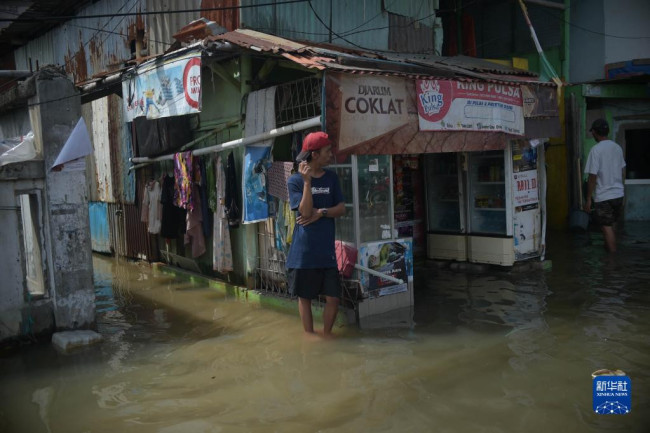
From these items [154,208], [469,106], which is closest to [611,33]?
[469,106]

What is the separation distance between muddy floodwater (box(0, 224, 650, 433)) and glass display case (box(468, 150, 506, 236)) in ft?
4.50

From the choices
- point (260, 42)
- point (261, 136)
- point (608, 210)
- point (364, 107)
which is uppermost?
point (260, 42)

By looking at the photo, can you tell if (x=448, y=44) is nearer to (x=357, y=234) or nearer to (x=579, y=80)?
(x=579, y=80)

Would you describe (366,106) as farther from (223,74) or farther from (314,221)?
(223,74)

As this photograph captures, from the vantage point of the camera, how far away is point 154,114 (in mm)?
8250

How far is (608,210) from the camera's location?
31.7 feet

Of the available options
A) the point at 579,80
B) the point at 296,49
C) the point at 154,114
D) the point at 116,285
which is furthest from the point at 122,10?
the point at 579,80

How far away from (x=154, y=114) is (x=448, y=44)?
407 inches

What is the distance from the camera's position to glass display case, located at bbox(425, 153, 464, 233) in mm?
9961

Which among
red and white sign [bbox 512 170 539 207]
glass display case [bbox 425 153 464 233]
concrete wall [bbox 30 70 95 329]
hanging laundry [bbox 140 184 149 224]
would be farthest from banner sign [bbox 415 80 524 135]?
hanging laundry [bbox 140 184 149 224]

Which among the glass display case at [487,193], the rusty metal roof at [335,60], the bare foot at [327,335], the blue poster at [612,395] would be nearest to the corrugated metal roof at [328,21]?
the rusty metal roof at [335,60]

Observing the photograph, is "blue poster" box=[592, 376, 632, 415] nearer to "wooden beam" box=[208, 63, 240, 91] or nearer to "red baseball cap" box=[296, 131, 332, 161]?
"red baseball cap" box=[296, 131, 332, 161]

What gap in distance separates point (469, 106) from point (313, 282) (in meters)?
3.42

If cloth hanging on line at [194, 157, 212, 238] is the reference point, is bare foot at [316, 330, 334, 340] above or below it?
below
